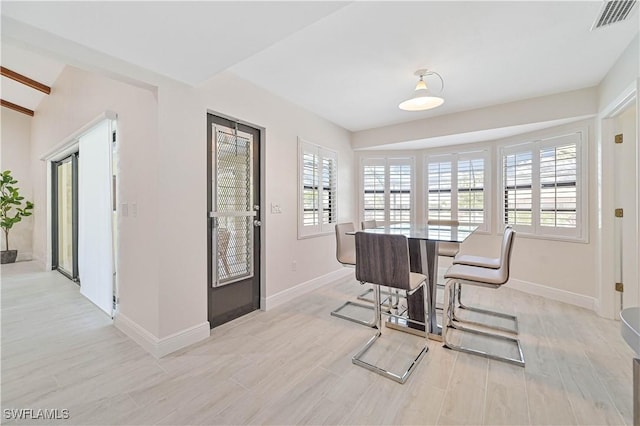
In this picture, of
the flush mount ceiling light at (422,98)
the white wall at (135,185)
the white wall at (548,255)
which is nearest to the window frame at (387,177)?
the white wall at (548,255)

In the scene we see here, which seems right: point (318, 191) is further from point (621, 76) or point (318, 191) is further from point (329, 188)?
point (621, 76)

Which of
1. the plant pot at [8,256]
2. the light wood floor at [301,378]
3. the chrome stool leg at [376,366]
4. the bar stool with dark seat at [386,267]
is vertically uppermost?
the bar stool with dark seat at [386,267]

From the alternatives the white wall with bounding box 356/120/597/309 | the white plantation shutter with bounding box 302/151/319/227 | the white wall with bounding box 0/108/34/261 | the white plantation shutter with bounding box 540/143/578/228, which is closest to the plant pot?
the white wall with bounding box 0/108/34/261

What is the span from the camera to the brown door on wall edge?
267 centimetres

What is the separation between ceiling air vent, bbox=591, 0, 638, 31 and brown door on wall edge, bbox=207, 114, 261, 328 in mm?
2930

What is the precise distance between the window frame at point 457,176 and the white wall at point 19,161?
8.39 m

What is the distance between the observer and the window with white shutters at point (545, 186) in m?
3.33

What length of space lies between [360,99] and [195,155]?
213 cm

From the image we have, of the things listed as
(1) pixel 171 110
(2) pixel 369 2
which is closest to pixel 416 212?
(2) pixel 369 2

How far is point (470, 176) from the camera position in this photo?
175 inches

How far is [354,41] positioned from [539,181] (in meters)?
3.20

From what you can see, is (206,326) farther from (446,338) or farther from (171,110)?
(446,338)

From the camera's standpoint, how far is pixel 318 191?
4.02 m

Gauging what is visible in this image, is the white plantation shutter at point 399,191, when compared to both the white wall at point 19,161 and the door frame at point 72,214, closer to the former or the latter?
the door frame at point 72,214
